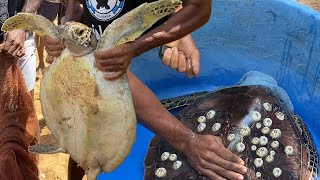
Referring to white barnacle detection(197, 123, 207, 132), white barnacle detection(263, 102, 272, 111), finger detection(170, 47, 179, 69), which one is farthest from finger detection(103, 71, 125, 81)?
white barnacle detection(263, 102, 272, 111)

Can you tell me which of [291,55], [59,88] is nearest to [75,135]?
[59,88]

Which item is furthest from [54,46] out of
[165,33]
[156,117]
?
[156,117]

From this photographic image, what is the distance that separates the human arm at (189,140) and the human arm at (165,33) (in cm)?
41

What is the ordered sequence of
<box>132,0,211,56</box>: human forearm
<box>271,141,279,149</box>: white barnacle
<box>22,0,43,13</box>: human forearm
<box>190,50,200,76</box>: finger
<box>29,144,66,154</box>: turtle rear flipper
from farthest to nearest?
<box>22,0,43,13</box>: human forearm < <box>271,141,279,149</box>: white barnacle < <box>190,50,200,76</box>: finger < <box>29,144,66,154</box>: turtle rear flipper < <box>132,0,211,56</box>: human forearm

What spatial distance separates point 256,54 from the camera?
2.93m

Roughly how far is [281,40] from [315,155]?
810 mm

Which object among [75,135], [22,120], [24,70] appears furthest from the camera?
[24,70]

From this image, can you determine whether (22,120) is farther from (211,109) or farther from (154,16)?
(154,16)

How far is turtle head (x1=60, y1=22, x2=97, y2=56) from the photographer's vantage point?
1.38 metres

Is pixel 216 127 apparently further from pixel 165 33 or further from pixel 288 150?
pixel 165 33

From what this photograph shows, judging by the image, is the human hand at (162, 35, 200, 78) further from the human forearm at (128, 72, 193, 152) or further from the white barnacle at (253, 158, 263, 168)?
the white barnacle at (253, 158, 263, 168)

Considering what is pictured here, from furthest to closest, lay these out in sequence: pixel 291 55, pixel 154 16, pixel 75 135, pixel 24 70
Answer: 1. pixel 291 55
2. pixel 24 70
3. pixel 75 135
4. pixel 154 16

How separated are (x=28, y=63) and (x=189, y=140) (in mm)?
944

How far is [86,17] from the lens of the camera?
207 centimetres
